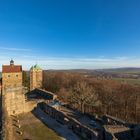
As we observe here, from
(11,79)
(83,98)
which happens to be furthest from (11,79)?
(83,98)

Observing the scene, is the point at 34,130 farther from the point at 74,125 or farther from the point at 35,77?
the point at 35,77

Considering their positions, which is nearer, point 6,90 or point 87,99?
point 6,90

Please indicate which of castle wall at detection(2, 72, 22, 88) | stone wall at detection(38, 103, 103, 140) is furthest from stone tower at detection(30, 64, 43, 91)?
stone wall at detection(38, 103, 103, 140)

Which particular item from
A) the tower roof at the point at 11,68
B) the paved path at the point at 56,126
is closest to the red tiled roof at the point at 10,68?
the tower roof at the point at 11,68

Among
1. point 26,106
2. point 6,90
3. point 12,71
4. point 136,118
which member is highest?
point 12,71

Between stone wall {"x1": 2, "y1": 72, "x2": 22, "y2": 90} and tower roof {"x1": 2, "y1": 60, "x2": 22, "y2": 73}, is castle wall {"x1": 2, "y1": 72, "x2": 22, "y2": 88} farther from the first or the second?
tower roof {"x1": 2, "y1": 60, "x2": 22, "y2": 73}

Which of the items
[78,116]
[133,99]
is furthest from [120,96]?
[78,116]

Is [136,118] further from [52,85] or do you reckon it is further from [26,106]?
[52,85]
